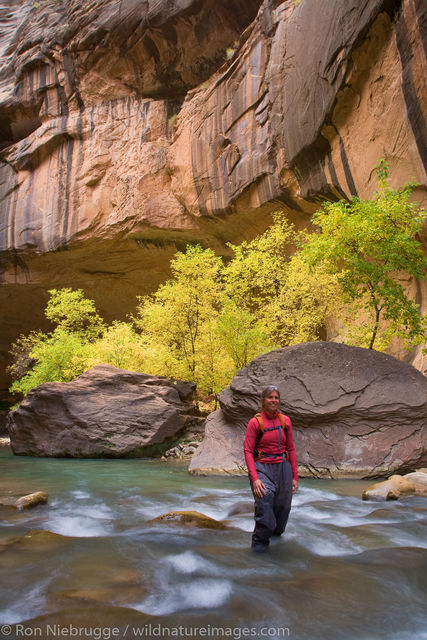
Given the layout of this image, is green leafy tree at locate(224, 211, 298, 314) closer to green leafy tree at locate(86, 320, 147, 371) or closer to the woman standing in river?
green leafy tree at locate(86, 320, 147, 371)

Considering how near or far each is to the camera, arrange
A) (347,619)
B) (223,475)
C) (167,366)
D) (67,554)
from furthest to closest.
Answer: (167,366), (223,475), (67,554), (347,619)

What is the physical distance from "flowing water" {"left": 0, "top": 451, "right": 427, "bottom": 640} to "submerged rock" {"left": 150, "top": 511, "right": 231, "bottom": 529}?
0.10 m

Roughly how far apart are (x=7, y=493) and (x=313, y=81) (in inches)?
555

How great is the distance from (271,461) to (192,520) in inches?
51.1

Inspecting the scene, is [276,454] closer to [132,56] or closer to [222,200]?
[222,200]

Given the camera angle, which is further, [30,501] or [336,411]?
[336,411]

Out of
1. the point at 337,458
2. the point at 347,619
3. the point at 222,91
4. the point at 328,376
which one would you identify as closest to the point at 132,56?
the point at 222,91

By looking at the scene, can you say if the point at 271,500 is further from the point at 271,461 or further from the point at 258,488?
the point at 271,461

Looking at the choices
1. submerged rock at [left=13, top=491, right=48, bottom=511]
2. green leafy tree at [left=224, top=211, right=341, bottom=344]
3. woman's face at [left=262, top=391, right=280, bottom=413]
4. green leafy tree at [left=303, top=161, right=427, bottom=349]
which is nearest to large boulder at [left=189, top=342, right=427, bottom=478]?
green leafy tree at [left=303, top=161, right=427, bottom=349]

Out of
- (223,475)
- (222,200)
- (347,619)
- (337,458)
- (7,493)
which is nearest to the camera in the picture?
(347,619)

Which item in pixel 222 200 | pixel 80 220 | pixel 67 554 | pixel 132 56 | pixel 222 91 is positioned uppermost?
pixel 132 56

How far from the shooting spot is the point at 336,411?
7762mm

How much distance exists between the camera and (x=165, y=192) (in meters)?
21.5

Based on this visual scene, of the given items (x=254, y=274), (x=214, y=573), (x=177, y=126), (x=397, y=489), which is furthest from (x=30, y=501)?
(x=177, y=126)
